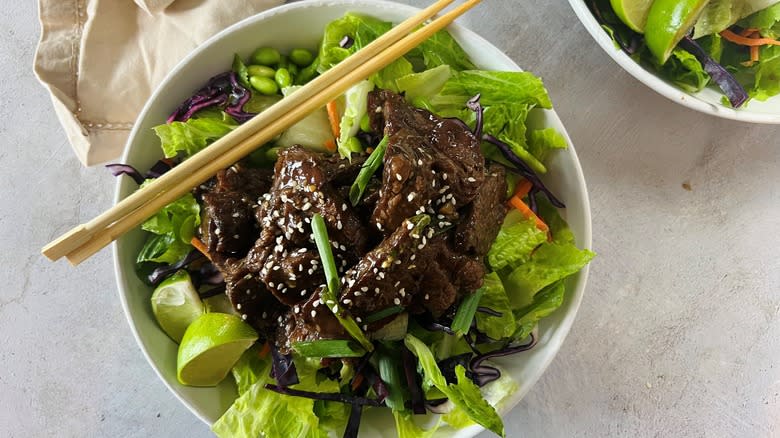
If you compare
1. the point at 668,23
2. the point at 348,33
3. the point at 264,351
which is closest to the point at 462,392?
the point at 264,351

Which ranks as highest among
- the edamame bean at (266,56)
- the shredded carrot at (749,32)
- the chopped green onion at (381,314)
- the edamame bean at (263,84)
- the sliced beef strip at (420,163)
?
the edamame bean at (266,56)

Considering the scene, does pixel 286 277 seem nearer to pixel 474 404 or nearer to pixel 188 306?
pixel 188 306

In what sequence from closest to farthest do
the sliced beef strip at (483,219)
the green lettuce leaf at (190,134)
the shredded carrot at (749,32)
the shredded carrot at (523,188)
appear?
the sliced beef strip at (483,219)
the green lettuce leaf at (190,134)
the shredded carrot at (523,188)
the shredded carrot at (749,32)

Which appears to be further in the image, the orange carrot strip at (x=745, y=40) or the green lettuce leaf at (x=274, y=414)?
the orange carrot strip at (x=745, y=40)

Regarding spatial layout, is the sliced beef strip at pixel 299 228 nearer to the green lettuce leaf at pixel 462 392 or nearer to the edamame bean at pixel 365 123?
the edamame bean at pixel 365 123

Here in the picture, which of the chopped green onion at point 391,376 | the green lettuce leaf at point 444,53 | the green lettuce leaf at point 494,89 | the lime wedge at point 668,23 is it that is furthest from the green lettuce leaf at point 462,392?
the lime wedge at point 668,23
